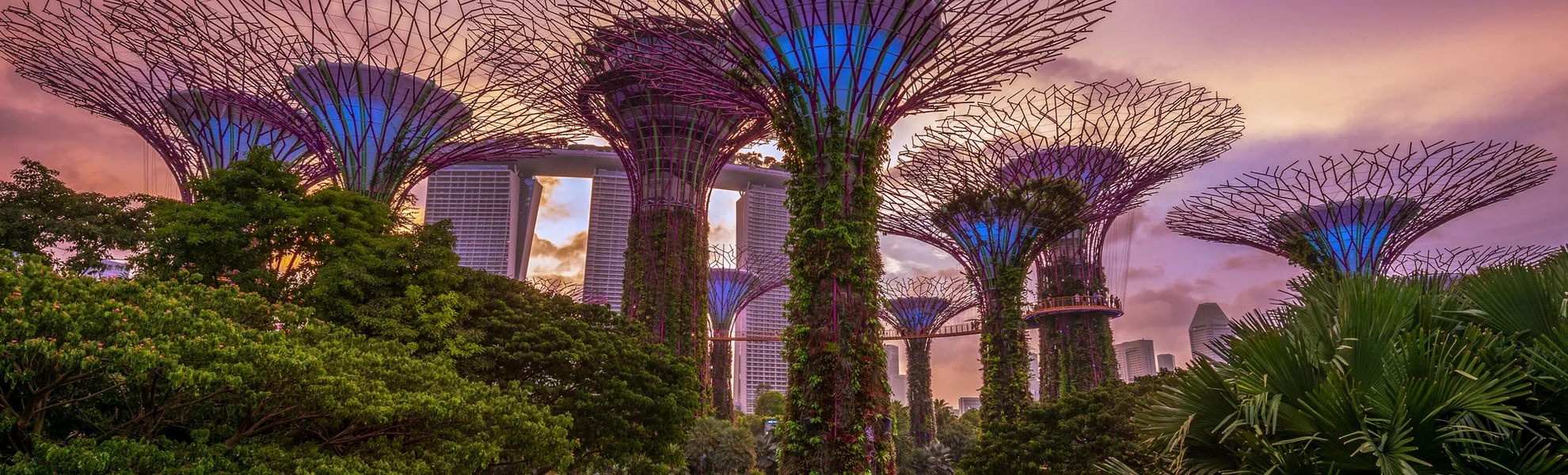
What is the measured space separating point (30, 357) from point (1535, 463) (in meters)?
11.9

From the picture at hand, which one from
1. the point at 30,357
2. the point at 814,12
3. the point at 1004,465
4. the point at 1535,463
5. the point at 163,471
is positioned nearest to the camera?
the point at 1535,463

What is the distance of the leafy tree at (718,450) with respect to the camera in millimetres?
26000

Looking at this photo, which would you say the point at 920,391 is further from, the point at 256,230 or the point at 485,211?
the point at 485,211

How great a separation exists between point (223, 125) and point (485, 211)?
6595cm

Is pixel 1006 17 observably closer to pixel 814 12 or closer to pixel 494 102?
pixel 814 12

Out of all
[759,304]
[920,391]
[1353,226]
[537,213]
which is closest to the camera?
[1353,226]

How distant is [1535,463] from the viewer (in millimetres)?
4867

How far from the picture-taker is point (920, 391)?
1834 inches

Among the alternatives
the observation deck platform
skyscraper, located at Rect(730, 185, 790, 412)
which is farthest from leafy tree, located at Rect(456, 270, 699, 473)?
skyscraper, located at Rect(730, 185, 790, 412)

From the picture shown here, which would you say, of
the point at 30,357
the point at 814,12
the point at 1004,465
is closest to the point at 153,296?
the point at 30,357

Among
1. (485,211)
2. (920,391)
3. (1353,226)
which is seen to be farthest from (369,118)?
(485,211)

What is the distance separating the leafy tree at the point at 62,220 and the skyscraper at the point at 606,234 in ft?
231

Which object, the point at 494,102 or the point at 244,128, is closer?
the point at 494,102

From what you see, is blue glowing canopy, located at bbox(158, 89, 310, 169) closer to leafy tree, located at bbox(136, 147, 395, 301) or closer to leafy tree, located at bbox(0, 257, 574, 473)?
leafy tree, located at bbox(136, 147, 395, 301)
